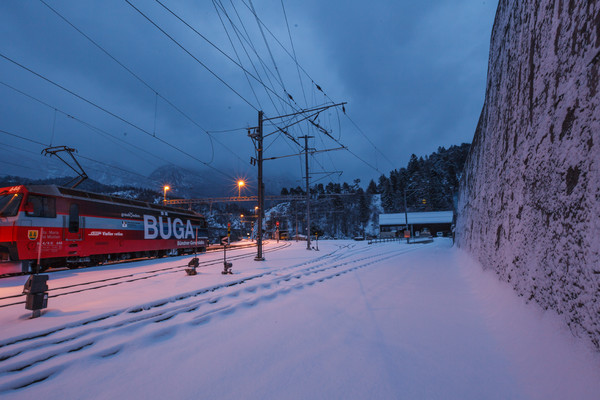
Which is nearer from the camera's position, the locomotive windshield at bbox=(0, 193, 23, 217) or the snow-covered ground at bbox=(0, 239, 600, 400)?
the snow-covered ground at bbox=(0, 239, 600, 400)

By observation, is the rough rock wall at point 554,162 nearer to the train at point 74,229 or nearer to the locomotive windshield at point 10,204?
the train at point 74,229

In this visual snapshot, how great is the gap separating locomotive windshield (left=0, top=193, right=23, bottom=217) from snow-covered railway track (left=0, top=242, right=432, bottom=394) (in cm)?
843

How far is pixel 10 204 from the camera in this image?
9.30 metres

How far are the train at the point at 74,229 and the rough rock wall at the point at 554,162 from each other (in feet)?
30.3

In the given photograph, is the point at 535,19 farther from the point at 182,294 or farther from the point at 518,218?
the point at 182,294

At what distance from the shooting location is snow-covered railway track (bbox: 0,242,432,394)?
2990mm

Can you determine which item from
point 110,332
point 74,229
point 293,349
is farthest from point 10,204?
point 293,349

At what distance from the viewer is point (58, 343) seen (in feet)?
12.0

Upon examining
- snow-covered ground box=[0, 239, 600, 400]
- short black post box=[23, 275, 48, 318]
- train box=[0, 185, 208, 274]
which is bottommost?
snow-covered ground box=[0, 239, 600, 400]

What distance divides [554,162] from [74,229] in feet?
51.8

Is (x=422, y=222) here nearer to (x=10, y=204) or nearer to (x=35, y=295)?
(x=10, y=204)

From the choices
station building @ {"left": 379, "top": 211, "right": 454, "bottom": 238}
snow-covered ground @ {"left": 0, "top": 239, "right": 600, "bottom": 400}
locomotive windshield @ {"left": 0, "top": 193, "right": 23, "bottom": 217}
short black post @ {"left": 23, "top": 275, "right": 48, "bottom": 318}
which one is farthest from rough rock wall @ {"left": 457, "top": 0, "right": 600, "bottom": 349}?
station building @ {"left": 379, "top": 211, "right": 454, "bottom": 238}

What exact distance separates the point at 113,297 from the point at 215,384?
4.88 m

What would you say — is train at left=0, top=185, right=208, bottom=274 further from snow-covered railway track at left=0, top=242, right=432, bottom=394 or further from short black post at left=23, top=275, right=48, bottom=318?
snow-covered railway track at left=0, top=242, right=432, bottom=394
